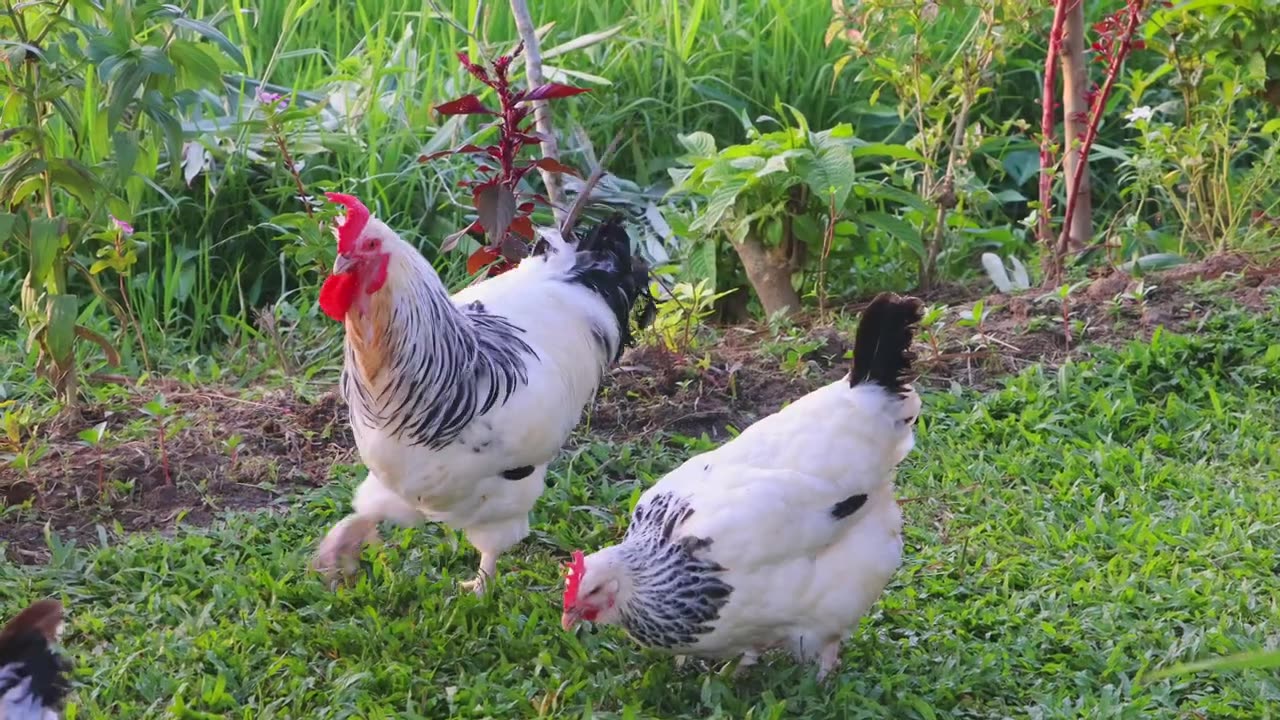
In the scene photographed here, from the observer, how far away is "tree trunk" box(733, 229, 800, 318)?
6.34 meters

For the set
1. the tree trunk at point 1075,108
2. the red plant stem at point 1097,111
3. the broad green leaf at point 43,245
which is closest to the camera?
the broad green leaf at point 43,245

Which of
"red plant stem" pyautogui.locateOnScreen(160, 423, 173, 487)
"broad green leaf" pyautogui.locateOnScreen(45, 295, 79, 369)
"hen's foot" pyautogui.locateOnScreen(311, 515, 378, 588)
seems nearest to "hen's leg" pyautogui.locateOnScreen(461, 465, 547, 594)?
"hen's foot" pyautogui.locateOnScreen(311, 515, 378, 588)

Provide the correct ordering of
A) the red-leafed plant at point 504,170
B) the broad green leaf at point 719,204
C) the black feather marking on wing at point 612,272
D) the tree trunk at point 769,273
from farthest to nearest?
the tree trunk at point 769,273
the broad green leaf at point 719,204
the red-leafed plant at point 504,170
the black feather marking on wing at point 612,272

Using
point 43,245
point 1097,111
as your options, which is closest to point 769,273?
point 1097,111

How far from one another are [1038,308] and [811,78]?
238cm

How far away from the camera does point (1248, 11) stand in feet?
20.1

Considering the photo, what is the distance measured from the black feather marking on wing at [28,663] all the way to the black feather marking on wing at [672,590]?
1.50 metres

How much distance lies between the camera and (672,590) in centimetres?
363

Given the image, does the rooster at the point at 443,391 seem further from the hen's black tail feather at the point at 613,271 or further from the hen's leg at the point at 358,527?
A: the hen's black tail feather at the point at 613,271

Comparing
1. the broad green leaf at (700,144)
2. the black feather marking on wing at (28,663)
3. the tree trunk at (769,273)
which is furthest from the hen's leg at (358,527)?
the broad green leaf at (700,144)

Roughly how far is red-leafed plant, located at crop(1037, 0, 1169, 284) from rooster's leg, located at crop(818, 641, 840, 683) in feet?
10.1

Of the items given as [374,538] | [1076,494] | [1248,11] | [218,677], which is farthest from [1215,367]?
[218,677]

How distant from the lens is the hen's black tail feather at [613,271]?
Answer: 4.77m

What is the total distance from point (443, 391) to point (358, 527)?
57 cm
